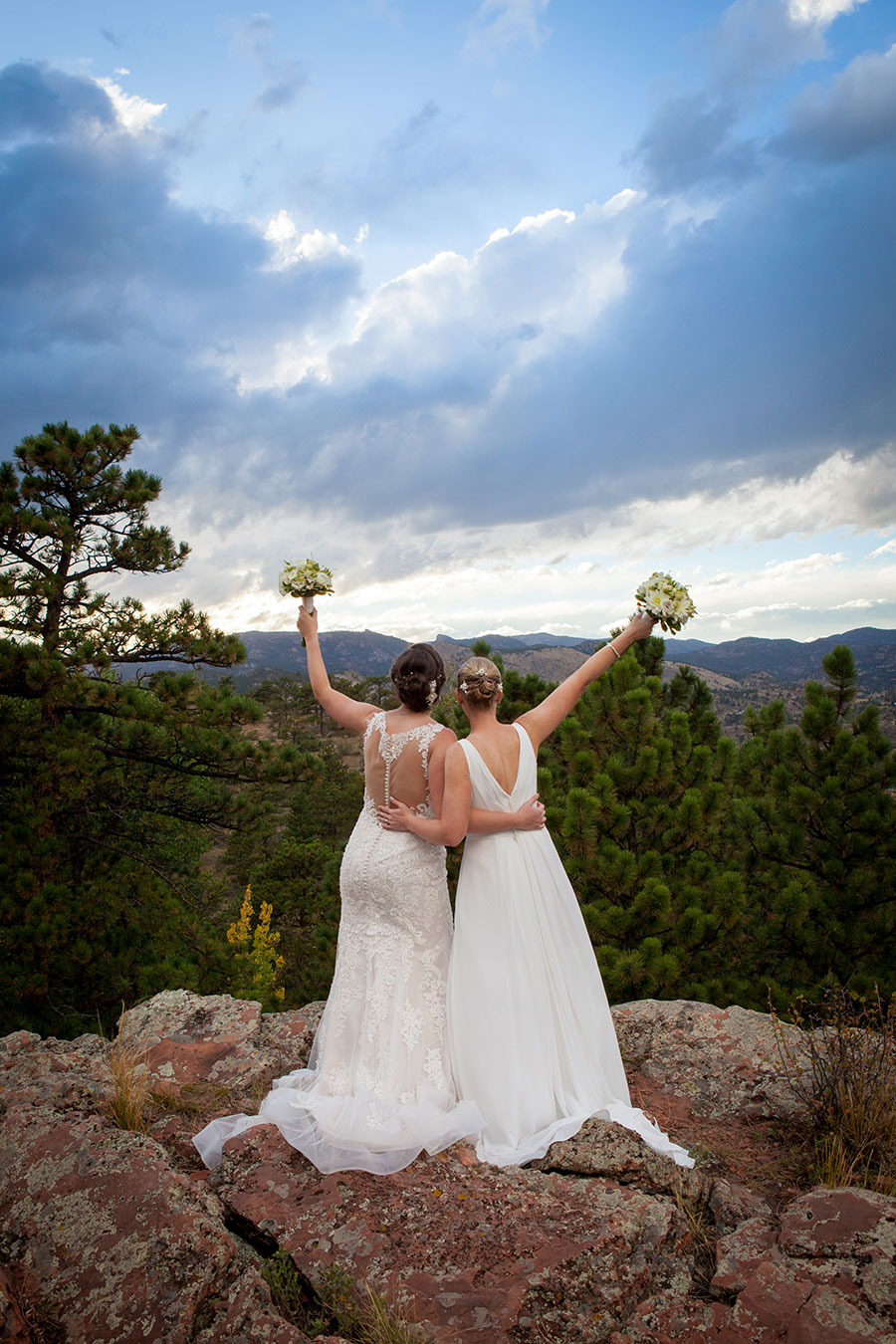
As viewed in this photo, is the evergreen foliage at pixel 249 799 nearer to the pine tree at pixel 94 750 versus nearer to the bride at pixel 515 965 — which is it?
the pine tree at pixel 94 750

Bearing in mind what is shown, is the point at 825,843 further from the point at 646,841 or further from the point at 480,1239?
the point at 480,1239

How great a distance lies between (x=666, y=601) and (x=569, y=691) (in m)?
0.78

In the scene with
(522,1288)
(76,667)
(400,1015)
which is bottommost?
(522,1288)

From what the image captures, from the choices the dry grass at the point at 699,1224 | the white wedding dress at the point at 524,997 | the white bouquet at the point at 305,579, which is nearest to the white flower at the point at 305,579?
the white bouquet at the point at 305,579

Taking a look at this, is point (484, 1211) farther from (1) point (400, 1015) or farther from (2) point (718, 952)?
(2) point (718, 952)

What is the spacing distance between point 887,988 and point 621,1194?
6797 mm

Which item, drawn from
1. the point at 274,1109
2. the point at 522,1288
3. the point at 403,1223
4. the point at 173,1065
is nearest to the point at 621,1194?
the point at 522,1288

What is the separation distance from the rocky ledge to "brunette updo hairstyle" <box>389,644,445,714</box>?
7.19 feet

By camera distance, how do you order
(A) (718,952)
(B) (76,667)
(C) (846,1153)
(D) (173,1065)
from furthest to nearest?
(B) (76,667) < (A) (718,952) < (D) (173,1065) < (C) (846,1153)

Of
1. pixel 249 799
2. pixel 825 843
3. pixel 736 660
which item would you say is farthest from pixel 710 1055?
pixel 736 660

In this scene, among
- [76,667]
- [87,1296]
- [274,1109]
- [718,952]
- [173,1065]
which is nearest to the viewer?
[87,1296]

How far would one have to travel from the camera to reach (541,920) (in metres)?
4.02

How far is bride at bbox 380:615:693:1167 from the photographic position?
3729mm

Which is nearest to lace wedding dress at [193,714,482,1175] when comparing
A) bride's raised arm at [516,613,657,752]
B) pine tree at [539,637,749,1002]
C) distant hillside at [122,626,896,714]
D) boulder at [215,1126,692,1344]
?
boulder at [215,1126,692,1344]
